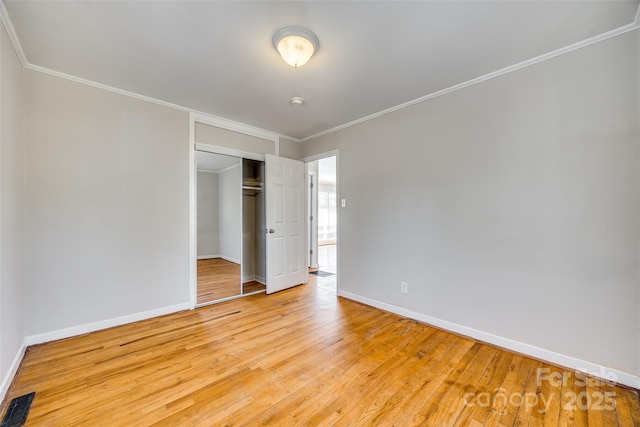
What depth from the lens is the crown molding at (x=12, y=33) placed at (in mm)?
1664

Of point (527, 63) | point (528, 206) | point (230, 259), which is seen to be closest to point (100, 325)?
point (230, 259)

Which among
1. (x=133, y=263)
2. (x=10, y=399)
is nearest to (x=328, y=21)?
(x=133, y=263)

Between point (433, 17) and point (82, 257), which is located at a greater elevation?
point (433, 17)

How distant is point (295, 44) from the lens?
1.90 m

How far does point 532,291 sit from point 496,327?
47cm

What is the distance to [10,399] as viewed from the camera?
1.67 meters

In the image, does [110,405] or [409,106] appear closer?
[110,405]

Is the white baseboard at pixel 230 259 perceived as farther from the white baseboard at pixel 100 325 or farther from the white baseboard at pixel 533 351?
the white baseboard at pixel 533 351

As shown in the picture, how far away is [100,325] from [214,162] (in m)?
2.42

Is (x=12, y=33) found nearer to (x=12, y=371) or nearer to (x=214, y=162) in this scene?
(x=214, y=162)

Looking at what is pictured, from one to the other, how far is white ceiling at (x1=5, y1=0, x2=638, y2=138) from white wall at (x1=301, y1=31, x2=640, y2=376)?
329mm

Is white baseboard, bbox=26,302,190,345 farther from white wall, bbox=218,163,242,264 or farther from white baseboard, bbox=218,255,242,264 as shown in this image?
white wall, bbox=218,163,242,264

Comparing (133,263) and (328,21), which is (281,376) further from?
(328,21)

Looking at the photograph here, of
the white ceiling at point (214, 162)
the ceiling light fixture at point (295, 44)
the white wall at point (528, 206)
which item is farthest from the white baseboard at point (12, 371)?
the white wall at point (528, 206)
